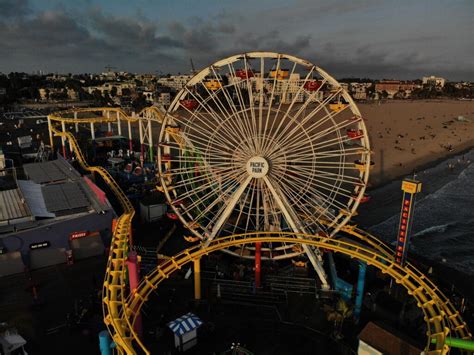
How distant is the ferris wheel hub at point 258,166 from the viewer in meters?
23.8

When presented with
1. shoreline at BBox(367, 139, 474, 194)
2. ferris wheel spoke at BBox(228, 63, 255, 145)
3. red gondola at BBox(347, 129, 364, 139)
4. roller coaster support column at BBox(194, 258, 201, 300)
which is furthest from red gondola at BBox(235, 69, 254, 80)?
shoreline at BBox(367, 139, 474, 194)

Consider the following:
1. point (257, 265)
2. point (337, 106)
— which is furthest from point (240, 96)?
point (257, 265)

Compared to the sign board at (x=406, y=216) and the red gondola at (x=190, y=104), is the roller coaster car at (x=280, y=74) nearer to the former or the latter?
the red gondola at (x=190, y=104)

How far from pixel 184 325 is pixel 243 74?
16564 mm

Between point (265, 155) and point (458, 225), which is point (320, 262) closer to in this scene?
point (265, 155)

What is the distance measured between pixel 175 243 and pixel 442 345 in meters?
20.7

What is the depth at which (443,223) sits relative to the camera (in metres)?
42.8

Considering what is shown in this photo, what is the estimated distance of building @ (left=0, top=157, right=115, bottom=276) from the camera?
83.9ft

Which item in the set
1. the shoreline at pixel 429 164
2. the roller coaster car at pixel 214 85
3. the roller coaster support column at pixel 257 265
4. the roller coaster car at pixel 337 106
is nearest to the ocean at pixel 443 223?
the shoreline at pixel 429 164

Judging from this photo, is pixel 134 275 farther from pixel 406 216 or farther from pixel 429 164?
pixel 429 164

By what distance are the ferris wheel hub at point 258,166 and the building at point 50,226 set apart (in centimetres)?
1274

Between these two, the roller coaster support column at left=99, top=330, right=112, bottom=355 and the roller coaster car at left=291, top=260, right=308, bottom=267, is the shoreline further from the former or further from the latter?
the roller coaster support column at left=99, top=330, right=112, bottom=355

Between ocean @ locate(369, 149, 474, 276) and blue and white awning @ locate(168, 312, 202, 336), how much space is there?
25068 mm

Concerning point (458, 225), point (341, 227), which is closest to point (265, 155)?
point (341, 227)
